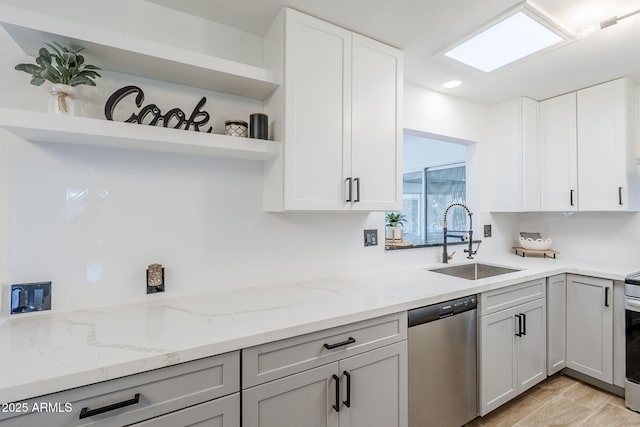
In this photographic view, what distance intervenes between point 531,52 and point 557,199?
145 cm

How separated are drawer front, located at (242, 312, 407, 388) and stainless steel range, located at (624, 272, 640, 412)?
1.75 m

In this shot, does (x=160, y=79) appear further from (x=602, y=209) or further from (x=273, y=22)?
(x=602, y=209)

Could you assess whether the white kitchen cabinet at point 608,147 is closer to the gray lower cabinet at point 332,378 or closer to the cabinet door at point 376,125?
the cabinet door at point 376,125

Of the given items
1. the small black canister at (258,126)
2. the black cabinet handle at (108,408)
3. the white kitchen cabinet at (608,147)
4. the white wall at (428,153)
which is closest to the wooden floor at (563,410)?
the white kitchen cabinet at (608,147)

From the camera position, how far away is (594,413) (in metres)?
1.93

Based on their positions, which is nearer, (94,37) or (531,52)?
(94,37)

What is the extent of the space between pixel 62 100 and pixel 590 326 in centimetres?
349

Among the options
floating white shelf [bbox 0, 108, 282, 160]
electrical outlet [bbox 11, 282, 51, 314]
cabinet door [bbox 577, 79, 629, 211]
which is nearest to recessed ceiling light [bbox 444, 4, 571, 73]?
cabinet door [bbox 577, 79, 629, 211]

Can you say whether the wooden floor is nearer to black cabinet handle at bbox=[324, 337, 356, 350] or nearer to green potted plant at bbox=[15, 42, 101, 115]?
black cabinet handle at bbox=[324, 337, 356, 350]

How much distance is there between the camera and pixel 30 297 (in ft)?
4.00

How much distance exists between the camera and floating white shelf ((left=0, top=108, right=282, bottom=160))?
3.50 ft

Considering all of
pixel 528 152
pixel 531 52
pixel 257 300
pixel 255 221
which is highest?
pixel 531 52

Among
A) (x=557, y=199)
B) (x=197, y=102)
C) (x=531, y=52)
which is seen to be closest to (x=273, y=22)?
(x=197, y=102)

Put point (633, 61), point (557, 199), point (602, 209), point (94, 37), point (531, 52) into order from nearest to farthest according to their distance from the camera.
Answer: point (94, 37), point (531, 52), point (633, 61), point (602, 209), point (557, 199)
